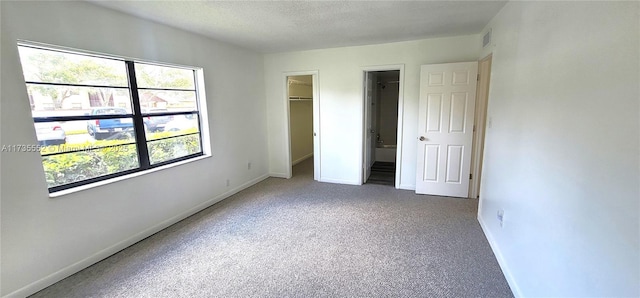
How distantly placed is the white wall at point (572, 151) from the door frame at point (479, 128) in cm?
139

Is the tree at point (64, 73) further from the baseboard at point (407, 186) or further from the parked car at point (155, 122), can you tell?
the baseboard at point (407, 186)

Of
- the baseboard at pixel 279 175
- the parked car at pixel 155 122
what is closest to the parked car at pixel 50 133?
the parked car at pixel 155 122

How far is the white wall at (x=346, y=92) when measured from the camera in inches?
154

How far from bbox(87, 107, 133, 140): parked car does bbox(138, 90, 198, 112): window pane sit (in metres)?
0.26

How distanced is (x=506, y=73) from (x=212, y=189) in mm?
3838

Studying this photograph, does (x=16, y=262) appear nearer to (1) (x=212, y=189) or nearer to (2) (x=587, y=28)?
(1) (x=212, y=189)

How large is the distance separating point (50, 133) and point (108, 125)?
1.52ft

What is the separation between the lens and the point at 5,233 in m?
1.88

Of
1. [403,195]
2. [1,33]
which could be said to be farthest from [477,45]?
[1,33]

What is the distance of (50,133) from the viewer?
2.13 meters

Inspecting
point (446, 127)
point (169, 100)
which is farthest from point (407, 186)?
point (169, 100)

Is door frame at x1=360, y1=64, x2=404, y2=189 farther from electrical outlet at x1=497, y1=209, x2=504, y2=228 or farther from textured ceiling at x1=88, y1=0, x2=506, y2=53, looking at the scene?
electrical outlet at x1=497, y1=209, x2=504, y2=228

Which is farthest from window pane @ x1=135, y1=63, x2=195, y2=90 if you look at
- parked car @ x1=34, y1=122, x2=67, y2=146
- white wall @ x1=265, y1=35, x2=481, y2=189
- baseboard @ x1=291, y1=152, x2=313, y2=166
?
baseboard @ x1=291, y1=152, x2=313, y2=166

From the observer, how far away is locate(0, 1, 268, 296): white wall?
1.89 meters
